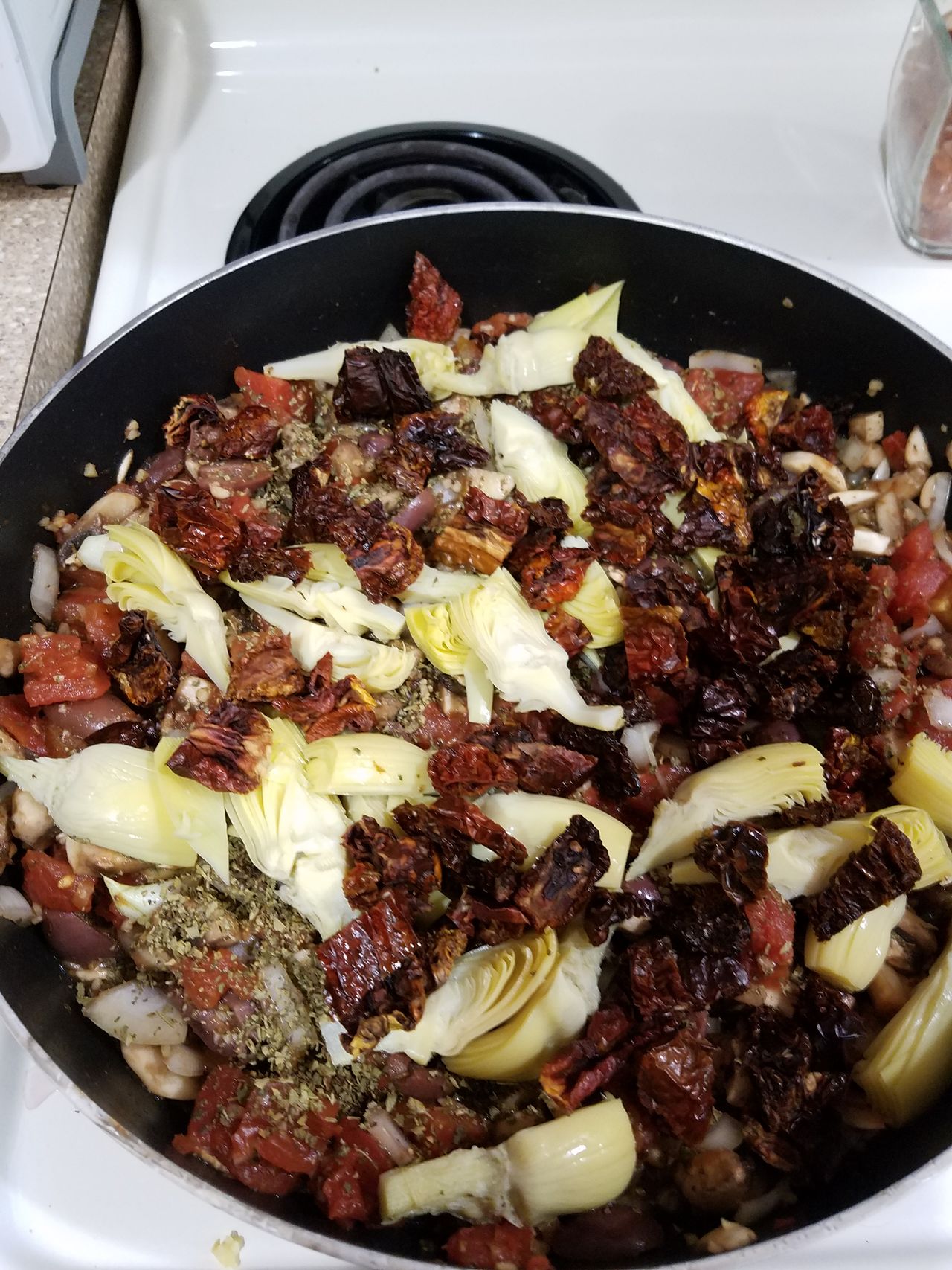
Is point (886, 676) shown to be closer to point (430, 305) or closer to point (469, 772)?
point (469, 772)

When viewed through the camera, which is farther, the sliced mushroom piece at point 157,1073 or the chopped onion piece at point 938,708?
the chopped onion piece at point 938,708

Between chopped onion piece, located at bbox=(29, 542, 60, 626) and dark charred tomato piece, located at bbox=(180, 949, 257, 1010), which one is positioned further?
chopped onion piece, located at bbox=(29, 542, 60, 626)

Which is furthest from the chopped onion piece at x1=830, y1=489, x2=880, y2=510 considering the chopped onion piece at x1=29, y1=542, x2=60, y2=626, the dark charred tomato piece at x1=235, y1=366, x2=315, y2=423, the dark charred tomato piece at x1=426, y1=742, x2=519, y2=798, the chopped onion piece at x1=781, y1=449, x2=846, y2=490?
the chopped onion piece at x1=29, y1=542, x2=60, y2=626

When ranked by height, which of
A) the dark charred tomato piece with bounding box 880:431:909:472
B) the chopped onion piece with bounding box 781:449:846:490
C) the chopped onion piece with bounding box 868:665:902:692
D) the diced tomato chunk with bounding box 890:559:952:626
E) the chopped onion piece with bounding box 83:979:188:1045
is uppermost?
the dark charred tomato piece with bounding box 880:431:909:472

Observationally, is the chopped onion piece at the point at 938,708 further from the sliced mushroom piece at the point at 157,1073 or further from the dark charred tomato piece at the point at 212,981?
the sliced mushroom piece at the point at 157,1073

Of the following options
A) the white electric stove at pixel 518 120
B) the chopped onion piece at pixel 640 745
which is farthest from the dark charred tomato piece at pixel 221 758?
the white electric stove at pixel 518 120

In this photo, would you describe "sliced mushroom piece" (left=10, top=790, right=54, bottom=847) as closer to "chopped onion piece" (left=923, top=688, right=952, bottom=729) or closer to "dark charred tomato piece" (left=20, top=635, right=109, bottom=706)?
"dark charred tomato piece" (left=20, top=635, right=109, bottom=706)

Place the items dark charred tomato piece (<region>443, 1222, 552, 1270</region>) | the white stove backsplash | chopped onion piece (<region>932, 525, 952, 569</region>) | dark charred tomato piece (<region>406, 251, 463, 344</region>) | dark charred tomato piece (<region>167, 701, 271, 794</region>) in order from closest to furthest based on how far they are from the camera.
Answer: dark charred tomato piece (<region>443, 1222, 552, 1270</region>), dark charred tomato piece (<region>167, 701, 271, 794</region>), chopped onion piece (<region>932, 525, 952, 569</region>), dark charred tomato piece (<region>406, 251, 463, 344</region>), the white stove backsplash
